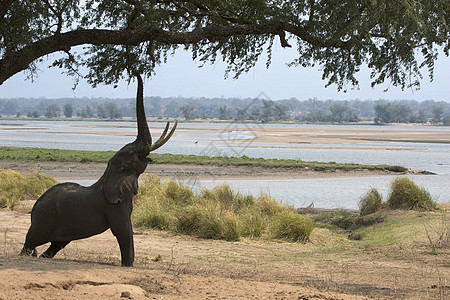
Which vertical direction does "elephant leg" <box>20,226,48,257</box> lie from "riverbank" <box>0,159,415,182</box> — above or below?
above

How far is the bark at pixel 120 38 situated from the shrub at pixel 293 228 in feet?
16.3

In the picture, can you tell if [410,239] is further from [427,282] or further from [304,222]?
[427,282]

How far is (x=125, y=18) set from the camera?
1066 cm

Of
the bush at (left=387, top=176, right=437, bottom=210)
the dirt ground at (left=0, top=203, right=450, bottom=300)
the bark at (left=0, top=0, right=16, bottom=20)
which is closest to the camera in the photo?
the dirt ground at (left=0, top=203, right=450, bottom=300)

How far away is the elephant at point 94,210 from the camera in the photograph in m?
7.38

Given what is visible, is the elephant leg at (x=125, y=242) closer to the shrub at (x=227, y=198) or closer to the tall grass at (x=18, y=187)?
the shrub at (x=227, y=198)

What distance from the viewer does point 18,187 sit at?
664 inches

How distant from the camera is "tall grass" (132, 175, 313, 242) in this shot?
41.8 feet

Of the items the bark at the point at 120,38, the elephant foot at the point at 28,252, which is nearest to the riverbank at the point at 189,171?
the bark at the point at 120,38

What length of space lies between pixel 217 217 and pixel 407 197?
6322 millimetres

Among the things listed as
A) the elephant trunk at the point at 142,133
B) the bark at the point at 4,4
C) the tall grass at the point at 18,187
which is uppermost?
the bark at the point at 4,4

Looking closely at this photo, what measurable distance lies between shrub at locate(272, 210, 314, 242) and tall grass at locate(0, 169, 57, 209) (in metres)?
7.37

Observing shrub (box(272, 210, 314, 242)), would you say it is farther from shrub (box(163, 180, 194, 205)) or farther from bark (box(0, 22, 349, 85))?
A: bark (box(0, 22, 349, 85))

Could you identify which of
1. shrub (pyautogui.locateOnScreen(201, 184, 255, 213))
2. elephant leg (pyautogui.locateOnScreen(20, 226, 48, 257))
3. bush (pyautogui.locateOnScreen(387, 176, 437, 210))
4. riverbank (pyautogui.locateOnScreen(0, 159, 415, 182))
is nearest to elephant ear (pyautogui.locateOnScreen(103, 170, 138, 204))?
elephant leg (pyautogui.locateOnScreen(20, 226, 48, 257))
